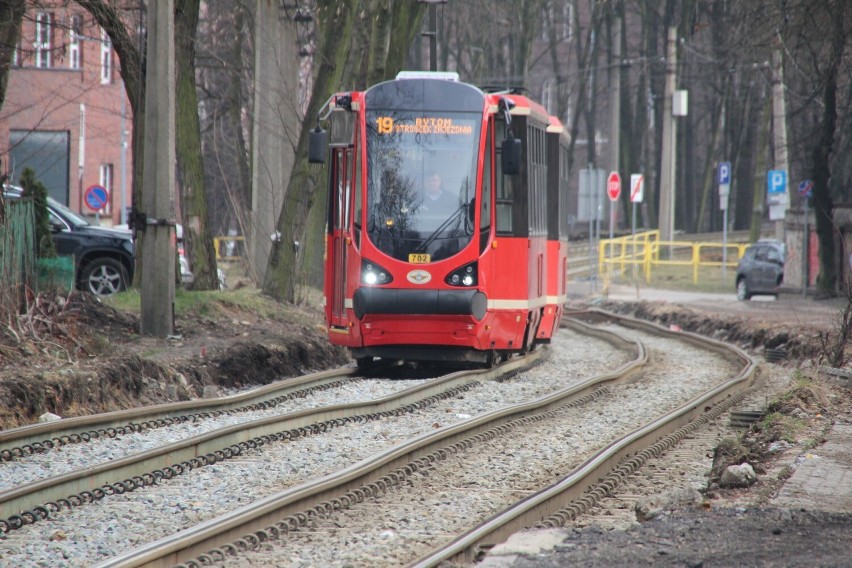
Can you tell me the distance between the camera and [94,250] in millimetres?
21875

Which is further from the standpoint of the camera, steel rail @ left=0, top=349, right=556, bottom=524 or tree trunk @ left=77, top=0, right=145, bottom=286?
tree trunk @ left=77, top=0, right=145, bottom=286

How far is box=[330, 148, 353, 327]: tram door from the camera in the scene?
15.0 metres

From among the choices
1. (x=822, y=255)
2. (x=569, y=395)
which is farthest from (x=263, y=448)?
(x=822, y=255)

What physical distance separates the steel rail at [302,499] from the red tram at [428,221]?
8.52ft

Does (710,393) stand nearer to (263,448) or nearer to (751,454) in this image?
(751,454)

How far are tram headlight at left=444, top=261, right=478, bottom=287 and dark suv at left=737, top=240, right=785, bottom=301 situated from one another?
65.4 ft

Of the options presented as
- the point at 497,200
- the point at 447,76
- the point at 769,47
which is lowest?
the point at 497,200

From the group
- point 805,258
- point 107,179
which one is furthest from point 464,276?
point 107,179

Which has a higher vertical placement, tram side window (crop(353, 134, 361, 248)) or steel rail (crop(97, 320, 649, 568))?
tram side window (crop(353, 134, 361, 248))

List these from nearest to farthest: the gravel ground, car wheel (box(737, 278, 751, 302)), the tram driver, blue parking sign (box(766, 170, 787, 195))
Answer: the gravel ground → the tram driver → blue parking sign (box(766, 170, 787, 195)) → car wheel (box(737, 278, 751, 302))

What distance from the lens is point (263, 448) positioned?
977 cm

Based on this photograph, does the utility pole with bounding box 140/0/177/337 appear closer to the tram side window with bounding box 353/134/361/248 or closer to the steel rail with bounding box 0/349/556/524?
the tram side window with bounding box 353/134/361/248

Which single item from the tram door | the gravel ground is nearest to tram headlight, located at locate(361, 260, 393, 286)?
the tram door

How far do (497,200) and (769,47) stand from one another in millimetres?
10462
